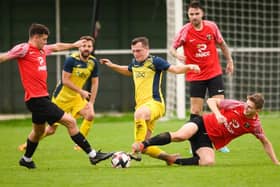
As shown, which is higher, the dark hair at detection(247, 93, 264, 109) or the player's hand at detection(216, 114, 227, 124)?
the dark hair at detection(247, 93, 264, 109)

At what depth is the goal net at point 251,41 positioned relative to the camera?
805 inches

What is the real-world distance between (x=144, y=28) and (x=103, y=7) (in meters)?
1.22

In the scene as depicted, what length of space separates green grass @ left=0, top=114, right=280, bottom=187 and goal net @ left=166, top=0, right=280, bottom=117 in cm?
593

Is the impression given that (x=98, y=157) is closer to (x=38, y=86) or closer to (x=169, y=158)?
(x=169, y=158)

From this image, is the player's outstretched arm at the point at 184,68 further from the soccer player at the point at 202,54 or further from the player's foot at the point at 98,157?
the soccer player at the point at 202,54

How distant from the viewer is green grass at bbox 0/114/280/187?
28.2 ft

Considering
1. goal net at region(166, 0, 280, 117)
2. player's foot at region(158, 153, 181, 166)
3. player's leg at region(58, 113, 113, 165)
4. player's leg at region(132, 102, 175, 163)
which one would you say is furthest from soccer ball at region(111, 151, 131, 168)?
goal net at region(166, 0, 280, 117)

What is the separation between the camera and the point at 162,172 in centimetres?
934

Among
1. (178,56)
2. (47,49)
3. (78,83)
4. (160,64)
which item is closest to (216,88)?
(178,56)

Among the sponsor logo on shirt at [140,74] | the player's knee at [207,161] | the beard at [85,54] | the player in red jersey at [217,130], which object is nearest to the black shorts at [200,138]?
the player in red jersey at [217,130]

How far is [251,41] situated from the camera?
20625 mm

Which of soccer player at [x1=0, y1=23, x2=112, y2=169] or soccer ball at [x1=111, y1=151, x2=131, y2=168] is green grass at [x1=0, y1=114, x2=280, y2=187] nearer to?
soccer ball at [x1=111, y1=151, x2=131, y2=168]

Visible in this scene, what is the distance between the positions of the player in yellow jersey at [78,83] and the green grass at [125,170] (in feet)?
1.86

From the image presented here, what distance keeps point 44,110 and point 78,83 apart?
2751mm
